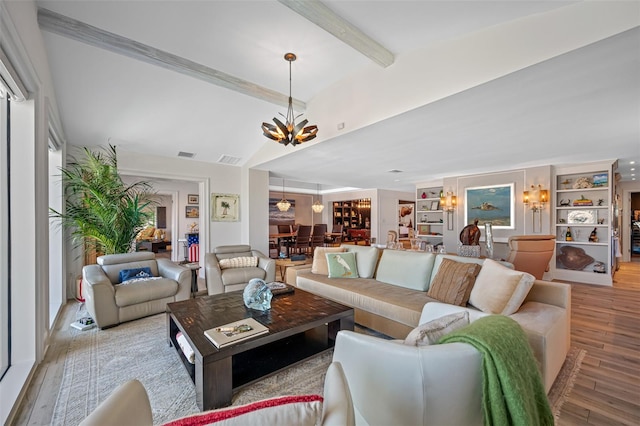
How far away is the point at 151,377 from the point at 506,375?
8.03ft

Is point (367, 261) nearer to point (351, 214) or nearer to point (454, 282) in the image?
point (454, 282)

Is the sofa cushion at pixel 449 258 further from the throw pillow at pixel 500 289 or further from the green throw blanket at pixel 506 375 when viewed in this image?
the green throw blanket at pixel 506 375

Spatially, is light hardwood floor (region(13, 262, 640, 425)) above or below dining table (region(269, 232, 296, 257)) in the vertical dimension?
below

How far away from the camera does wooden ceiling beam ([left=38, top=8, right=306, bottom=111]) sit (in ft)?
8.00

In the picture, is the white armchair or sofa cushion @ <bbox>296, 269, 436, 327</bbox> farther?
sofa cushion @ <bbox>296, 269, 436, 327</bbox>

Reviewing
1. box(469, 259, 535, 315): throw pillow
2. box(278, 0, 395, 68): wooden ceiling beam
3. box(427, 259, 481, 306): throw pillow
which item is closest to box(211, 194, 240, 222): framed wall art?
box(278, 0, 395, 68): wooden ceiling beam

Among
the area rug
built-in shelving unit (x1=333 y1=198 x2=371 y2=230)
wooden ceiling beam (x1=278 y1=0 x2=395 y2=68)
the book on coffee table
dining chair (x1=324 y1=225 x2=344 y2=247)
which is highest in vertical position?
wooden ceiling beam (x1=278 y1=0 x2=395 y2=68)

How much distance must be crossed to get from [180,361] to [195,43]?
3160 mm

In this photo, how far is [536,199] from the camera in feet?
18.7

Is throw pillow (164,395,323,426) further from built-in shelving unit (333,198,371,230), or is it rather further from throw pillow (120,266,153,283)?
built-in shelving unit (333,198,371,230)

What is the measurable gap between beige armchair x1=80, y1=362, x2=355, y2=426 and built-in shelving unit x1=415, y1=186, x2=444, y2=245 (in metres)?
7.77

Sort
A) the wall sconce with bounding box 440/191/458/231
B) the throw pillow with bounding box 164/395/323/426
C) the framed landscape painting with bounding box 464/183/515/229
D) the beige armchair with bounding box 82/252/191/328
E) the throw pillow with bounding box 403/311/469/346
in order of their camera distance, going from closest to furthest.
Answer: the throw pillow with bounding box 164/395/323/426, the throw pillow with bounding box 403/311/469/346, the beige armchair with bounding box 82/252/191/328, the framed landscape painting with bounding box 464/183/515/229, the wall sconce with bounding box 440/191/458/231

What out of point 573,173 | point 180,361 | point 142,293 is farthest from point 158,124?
point 573,173

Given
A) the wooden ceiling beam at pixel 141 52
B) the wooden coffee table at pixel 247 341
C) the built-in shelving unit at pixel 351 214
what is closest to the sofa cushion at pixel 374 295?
the wooden coffee table at pixel 247 341
